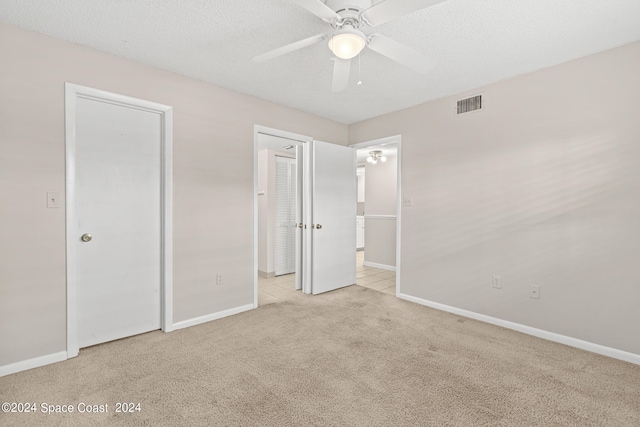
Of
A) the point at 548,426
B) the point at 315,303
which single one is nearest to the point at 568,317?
the point at 548,426

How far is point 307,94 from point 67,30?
2049 millimetres

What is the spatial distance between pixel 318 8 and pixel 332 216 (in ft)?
9.24

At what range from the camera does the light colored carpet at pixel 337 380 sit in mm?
1639

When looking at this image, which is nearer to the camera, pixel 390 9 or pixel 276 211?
pixel 390 9

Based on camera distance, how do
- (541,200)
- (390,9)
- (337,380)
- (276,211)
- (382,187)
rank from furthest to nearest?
(382,187)
(276,211)
(541,200)
(337,380)
(390,9)

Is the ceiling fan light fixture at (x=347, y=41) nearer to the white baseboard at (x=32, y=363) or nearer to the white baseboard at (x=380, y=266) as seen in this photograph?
the white baseboard at (x=32, y=363)

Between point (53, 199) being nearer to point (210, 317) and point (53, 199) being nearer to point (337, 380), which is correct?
point (210, 317)

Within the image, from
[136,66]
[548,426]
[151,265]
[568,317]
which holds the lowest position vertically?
[548,426]

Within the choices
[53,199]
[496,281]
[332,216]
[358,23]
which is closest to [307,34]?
[358,23]

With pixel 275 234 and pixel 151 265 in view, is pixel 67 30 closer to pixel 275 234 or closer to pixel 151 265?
pixel 151 265

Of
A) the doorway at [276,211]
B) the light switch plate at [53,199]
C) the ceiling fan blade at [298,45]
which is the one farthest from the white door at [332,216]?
the light switch plate at [53,199]

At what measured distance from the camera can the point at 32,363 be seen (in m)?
2.12

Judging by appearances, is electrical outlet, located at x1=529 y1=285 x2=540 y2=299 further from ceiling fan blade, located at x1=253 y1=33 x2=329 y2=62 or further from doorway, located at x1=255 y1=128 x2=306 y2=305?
doorway, located at x1=255 y1=128 x2=306 y2=305

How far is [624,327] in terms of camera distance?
2.28m
